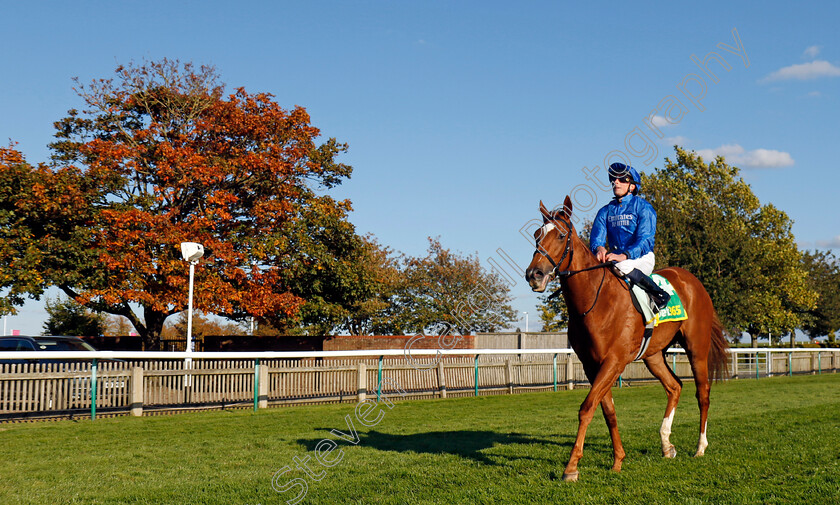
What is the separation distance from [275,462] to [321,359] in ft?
32.3

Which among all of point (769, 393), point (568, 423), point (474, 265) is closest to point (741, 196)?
point (474, 265)

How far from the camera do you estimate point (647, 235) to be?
6.88 meters

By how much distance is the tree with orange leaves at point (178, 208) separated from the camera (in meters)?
21.4

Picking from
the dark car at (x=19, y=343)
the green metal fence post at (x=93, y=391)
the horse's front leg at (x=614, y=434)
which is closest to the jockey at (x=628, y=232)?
the horse's front leg at (x=614, y=434)

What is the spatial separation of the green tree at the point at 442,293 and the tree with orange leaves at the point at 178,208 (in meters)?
16.6

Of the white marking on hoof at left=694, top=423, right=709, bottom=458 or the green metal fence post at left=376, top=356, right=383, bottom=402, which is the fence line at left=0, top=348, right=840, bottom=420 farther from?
the white marking on hoof at left=694, top=423, right=709, bottom=458

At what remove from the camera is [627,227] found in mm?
6984

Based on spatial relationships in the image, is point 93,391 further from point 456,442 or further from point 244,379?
point 456,442

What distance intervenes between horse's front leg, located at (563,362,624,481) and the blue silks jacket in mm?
1243

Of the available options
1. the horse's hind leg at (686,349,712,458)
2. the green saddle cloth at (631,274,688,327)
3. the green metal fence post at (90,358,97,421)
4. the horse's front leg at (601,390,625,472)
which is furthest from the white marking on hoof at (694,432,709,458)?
the green metal fence post at (90,358,97,421)

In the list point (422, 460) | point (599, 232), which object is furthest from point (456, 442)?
point (599, 232)

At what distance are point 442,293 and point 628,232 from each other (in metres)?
37.9

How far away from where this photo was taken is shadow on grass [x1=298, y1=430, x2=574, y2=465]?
25.3 ft

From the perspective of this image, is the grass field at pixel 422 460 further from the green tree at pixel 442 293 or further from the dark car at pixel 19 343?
the green tree at pixel 442 293
